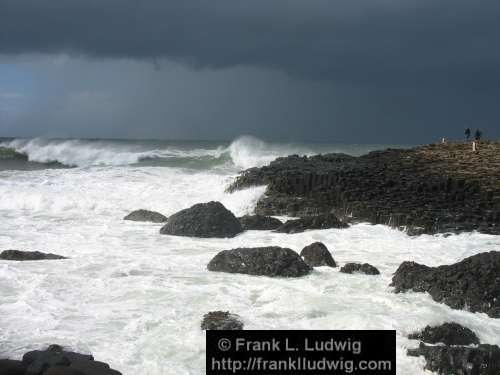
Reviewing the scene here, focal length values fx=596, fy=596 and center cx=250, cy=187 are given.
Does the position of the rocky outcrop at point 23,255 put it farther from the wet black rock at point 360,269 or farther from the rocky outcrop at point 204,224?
the wet black rock at point 360,269

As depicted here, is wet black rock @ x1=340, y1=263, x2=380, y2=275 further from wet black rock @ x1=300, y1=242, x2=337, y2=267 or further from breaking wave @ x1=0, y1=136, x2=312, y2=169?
breaking wave @ x1=0, y1=136, x2=312, y2=169

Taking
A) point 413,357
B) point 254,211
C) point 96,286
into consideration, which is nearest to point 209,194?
point 254,211

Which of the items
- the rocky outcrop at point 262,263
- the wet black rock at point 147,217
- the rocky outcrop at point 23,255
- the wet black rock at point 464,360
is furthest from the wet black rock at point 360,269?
the wet black rock at point 147,217

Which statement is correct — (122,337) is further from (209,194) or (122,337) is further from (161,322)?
(209,194)

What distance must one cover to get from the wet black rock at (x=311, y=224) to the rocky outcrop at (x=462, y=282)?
17.0 feet

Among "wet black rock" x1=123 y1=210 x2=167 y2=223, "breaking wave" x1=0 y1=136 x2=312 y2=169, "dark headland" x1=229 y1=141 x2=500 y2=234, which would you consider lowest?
"wet black rock" x1=123 y1=210 x2=167 y2=223

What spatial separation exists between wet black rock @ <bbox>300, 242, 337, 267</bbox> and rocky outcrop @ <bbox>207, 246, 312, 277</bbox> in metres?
0.48

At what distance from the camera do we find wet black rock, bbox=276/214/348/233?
45.8 feet

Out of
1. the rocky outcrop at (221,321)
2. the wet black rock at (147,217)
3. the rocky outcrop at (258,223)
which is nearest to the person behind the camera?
the rocky outcrop at (221,321)

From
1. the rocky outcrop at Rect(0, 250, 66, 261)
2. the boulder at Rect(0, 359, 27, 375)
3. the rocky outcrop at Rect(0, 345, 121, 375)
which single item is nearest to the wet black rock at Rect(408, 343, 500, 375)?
the rocky outcrop at Rect(0, 345, 121, 375)

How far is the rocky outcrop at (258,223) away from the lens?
47.3ft

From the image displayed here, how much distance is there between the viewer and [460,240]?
1320 cm

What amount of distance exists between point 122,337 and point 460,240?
8.93 metres

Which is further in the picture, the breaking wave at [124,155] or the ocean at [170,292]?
the breaking wave at [124,155]
